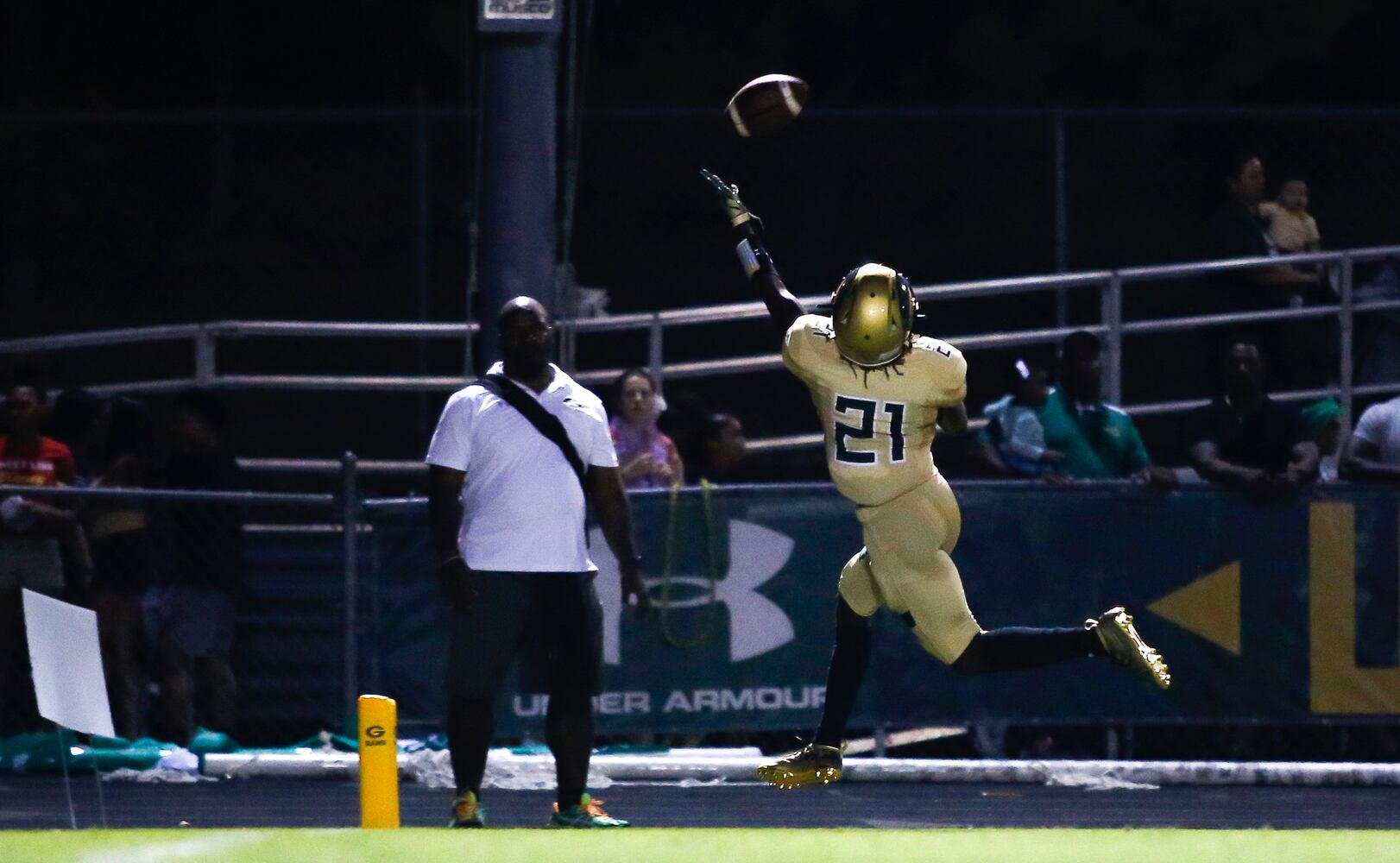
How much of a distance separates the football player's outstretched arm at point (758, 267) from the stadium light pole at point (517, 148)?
2.55 m

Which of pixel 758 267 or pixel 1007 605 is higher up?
pixel 758 267

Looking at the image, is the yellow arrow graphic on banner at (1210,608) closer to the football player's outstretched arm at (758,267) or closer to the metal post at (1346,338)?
the metal post at (1346,338)

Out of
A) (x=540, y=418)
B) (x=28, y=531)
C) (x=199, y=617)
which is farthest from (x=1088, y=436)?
(x=28, y=531)

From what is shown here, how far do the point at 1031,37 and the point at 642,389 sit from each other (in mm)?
10323

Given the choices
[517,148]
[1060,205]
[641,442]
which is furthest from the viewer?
[1060,205]

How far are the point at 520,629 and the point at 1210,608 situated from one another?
3.61 m

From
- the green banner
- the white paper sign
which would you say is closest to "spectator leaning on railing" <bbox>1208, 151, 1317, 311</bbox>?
the green banner

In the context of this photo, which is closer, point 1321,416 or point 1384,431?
point 1384,431

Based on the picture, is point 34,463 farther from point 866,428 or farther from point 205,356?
point 866,428

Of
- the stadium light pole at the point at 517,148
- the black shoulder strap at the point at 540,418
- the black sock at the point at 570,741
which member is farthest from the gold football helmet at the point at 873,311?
the stadium light pole at the point at 517,148

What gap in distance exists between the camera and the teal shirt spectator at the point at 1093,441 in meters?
11.5

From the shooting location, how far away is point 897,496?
8070 millimetres

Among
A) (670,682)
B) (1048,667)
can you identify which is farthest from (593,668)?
(1048,667)

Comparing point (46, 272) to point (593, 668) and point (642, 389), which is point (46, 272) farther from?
point (593, 668)
